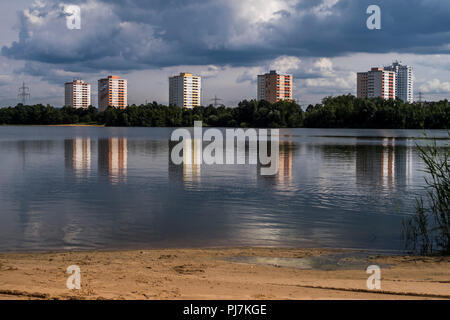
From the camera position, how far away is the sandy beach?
7.41 metres

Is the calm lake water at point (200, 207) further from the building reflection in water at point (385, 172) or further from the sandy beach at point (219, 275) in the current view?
the sandy beach at point (219, 275)

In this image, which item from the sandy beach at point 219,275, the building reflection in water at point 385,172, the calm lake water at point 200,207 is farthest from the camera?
the building reflection in water at point 385,172

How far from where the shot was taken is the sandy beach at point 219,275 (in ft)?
24.3

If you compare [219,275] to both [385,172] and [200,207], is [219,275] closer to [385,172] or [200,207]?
[200,207]

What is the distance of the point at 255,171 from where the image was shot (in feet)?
101

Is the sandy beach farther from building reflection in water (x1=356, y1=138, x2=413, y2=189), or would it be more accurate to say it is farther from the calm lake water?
building reflection in water (x1=356, y1=138, x2=413, y2=189)

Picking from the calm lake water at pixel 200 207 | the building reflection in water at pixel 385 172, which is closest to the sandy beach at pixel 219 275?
the calm lake water at pixel 200 207

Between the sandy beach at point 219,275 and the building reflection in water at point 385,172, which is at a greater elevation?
the building reflection in water at point 385,172

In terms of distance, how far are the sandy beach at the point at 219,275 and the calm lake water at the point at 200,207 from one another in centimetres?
149

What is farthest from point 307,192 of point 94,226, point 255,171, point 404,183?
point 94,226

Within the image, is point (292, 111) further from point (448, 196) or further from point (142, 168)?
point (448, 196)

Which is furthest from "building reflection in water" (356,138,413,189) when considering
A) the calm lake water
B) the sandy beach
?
the sandy beach

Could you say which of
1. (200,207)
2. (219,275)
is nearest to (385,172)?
(200,207)
